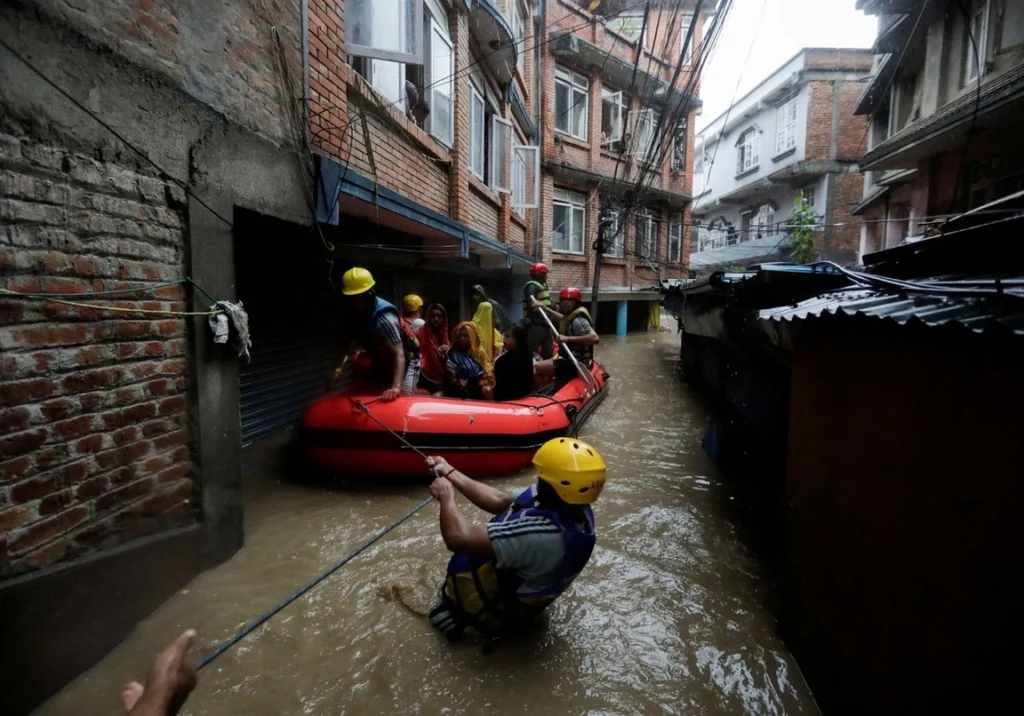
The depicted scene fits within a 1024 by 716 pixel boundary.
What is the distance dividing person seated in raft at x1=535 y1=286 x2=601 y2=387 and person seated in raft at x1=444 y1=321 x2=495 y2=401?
1.31 metres

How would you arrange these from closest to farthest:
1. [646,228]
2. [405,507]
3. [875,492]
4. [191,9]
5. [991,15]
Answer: [875,492], [191,9], [405,507], [991,15], [646,228]

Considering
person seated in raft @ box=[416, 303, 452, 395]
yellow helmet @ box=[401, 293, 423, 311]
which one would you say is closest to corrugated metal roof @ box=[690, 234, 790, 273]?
person seated in raft @ box=[416, 303, 452, 395]

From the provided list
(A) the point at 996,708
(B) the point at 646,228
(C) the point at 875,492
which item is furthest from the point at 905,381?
(B) the point at 646,228

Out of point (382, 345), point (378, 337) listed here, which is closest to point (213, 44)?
point (378, 337)

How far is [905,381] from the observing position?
5.87 feet

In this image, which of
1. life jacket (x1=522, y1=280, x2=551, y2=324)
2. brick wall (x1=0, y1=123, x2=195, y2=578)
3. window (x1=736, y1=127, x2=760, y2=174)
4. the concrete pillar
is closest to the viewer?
brick wall (x1=0, y1=123, x2=195, y2=578)

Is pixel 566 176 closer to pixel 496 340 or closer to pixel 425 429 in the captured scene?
pixel 496 340

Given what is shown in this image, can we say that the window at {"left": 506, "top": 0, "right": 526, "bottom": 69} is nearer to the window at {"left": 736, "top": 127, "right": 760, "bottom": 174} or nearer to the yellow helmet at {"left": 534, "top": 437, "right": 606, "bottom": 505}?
the yellow helmet at {"left": 534, "top": 437, "right": 606, "bottom": 505}

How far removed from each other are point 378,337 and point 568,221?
11841mm

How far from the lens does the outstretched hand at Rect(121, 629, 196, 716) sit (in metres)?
1.18

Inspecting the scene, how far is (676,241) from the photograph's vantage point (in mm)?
19109

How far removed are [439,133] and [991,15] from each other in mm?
8921

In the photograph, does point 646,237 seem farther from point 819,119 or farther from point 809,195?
point 819,119

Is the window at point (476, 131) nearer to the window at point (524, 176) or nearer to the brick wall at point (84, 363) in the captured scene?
the window at point (524, 176)
